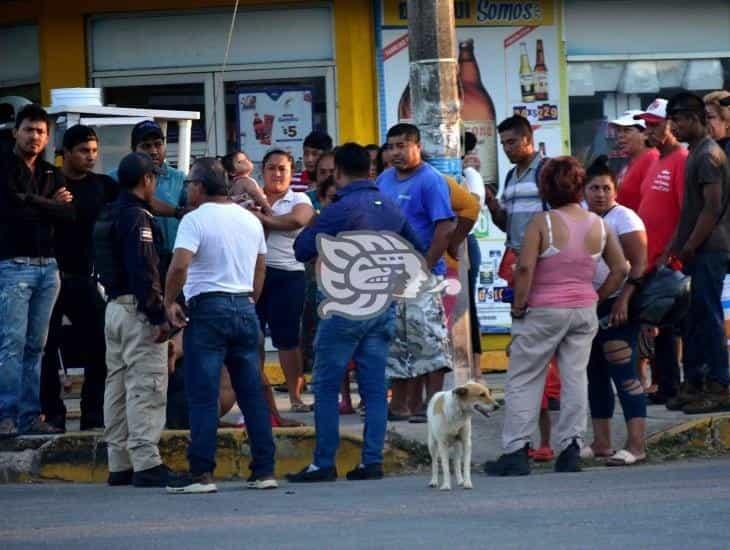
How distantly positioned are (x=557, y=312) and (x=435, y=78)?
1.98 metres

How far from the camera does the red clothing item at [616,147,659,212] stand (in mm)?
→ 12594

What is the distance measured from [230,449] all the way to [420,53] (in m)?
2.75

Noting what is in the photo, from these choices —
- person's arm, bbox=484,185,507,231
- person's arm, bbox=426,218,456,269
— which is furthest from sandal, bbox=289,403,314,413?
person's arm, bbox=484,185,507,231

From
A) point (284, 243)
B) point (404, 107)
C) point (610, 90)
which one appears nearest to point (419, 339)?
point (284, 243)

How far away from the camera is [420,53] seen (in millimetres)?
11516

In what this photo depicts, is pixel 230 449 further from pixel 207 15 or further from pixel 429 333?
pixel 207 15

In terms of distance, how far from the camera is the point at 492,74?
15.8 metres

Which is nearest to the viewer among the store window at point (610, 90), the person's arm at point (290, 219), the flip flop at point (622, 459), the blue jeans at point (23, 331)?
the flip flop at point (622, 459)

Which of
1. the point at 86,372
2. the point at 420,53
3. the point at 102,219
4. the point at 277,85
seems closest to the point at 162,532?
the point at 102,219

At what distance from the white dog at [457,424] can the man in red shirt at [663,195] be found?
8.17 ft

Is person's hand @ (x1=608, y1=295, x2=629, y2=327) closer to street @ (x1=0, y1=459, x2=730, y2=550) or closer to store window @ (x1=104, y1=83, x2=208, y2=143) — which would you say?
street @ (x1=0, y1=459, x2=730, y2=550)

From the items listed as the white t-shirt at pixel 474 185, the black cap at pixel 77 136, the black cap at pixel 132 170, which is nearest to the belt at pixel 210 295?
the black cap at pixel 132 170

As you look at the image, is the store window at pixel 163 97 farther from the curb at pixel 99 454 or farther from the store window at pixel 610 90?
the curb at pixel 99 454

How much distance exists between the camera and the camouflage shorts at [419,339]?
11.4m
